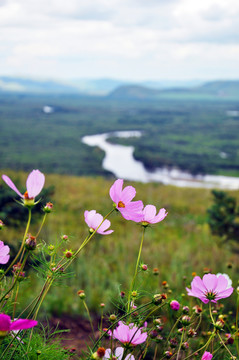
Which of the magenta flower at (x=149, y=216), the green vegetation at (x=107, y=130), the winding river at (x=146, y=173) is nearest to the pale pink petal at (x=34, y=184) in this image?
the magenta flower at (x=149, y=216)

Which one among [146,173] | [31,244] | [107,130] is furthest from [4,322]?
[107,130]

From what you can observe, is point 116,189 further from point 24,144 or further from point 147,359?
point 24,144

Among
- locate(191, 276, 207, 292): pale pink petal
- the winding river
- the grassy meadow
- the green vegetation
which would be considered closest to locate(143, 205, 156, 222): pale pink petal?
locate(191, 276, 207, 292): pale pink petal

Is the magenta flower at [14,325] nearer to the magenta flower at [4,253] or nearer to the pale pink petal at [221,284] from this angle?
the magenta flower at [4,253]

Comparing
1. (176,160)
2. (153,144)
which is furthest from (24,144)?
(176,160)

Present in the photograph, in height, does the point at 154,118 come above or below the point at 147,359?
below
